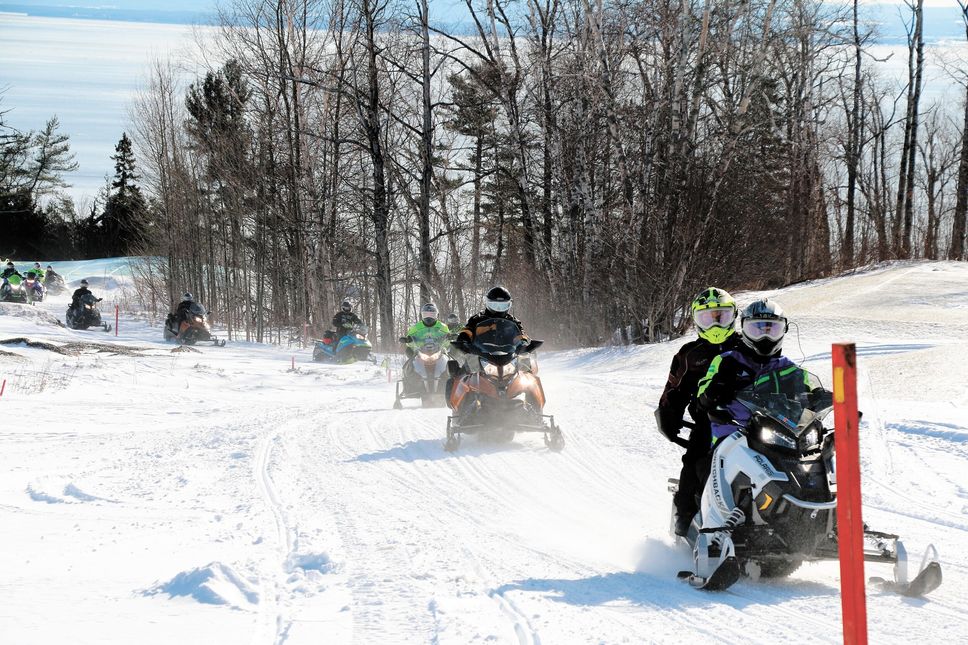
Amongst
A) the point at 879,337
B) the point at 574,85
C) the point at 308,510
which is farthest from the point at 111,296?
the point at 308,510

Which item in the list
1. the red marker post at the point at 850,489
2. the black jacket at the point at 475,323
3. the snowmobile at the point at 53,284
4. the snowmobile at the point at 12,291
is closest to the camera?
the red marker post at the point at 850,489

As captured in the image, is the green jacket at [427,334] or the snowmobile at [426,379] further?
the green jacket at [427,334]

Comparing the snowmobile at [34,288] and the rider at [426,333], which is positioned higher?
the snowmobile at [34,288]

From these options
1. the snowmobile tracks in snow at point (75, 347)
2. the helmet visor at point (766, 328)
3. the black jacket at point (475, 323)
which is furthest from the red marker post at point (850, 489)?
the snowmobile tracks in snow at point (75, 347)

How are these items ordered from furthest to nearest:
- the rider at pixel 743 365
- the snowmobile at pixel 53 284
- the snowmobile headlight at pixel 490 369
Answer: the snowmobile at pixel 53 284
the snowmobile headlight at pixel 490 369
the rider at pixel 743 365

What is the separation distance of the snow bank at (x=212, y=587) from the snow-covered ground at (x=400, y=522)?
2 centimetres

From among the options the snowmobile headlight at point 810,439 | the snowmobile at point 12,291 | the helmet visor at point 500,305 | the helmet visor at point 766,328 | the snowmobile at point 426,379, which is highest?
the snowmobile at point 12,291

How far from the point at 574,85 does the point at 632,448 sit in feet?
49.2

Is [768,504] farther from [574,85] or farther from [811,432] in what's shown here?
[574,85]

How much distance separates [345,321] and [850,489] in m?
20.9

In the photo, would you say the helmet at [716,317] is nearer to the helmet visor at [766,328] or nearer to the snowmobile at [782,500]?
the helmet visor at [766,328]

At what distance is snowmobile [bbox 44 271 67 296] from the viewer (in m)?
49.1

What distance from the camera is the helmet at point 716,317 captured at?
20.4 feet

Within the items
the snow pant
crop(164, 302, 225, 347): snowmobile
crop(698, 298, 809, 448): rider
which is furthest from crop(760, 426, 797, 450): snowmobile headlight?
crop(164, 302, 225, 347): snowmobile
